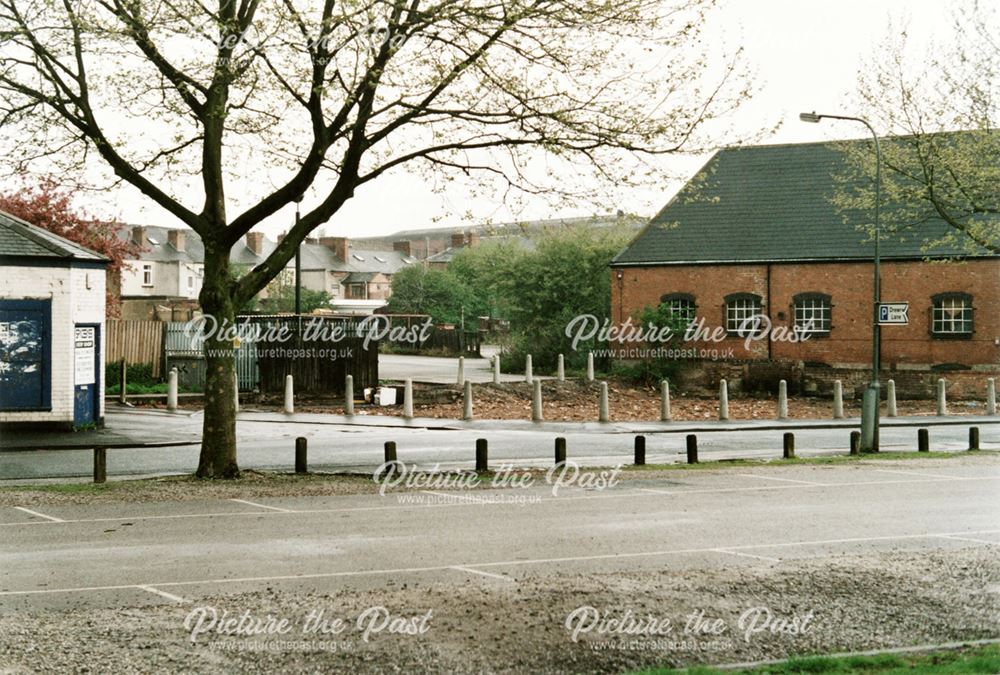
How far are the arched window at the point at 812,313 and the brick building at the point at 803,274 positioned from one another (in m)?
0.04

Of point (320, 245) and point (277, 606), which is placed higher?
point (320, 245)

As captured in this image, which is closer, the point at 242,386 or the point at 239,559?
the point at 239,559

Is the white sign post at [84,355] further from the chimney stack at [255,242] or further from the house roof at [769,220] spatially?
the chimney stack at [255,242]

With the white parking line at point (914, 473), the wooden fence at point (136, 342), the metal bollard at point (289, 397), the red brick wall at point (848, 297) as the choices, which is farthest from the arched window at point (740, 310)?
the white parking line at point (914, 473)

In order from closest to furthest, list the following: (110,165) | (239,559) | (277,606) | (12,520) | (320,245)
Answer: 1. (277,606)
2. (239,559)
3. (12,520)
4. (110,165)
5. (320,245)

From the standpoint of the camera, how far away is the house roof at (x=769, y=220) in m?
39.6

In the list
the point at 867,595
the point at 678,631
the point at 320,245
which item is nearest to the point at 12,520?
the point at 678,631

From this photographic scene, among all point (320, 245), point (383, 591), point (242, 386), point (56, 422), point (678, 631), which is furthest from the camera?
point (320, 245)

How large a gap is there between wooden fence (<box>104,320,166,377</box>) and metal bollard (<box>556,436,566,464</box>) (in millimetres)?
19803

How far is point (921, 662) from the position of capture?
6.77m

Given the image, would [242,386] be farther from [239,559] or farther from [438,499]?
[239,559]

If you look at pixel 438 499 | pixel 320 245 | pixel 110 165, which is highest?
pixel 320 245

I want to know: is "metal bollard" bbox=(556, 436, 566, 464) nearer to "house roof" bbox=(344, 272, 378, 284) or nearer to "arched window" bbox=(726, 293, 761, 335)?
"arched window" bbox=(726, 293, 761, 335)

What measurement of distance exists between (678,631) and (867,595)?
2055 millimetres
